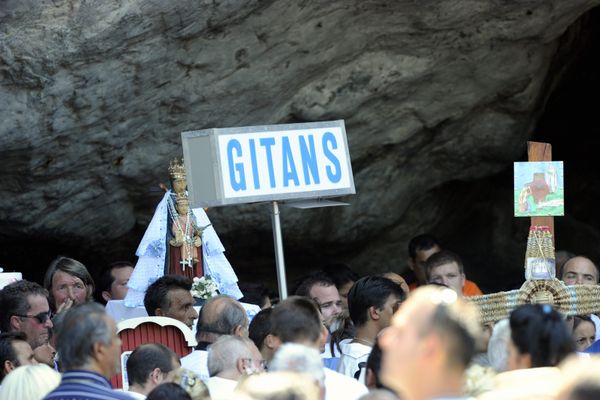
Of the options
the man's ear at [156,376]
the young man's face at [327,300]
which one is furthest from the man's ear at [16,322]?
the young man's face at [327,300]

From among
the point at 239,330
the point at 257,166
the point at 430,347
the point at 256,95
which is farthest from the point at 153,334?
the point at 430,347

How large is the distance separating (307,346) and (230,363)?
0.56 metres

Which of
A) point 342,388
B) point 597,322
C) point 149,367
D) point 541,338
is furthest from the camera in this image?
point 597,322

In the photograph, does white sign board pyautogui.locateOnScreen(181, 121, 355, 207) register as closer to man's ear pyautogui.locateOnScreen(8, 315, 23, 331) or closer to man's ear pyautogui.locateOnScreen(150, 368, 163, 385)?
man's ear pyautogui.locateOnScreen(8, 315, 23, 331)

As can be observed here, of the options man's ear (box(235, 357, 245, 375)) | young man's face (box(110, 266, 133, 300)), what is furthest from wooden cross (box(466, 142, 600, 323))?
young man's face (box(110, 266, 133, 300))

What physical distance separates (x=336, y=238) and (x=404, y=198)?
697mm

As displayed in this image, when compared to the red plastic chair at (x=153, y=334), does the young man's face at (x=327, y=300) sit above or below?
above

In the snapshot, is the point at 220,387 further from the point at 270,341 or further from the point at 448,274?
the point at 448,274

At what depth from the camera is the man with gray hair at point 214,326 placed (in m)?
6.19

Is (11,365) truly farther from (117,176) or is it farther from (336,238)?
(336,238)

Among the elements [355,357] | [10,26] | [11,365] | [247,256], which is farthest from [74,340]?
[247,256]

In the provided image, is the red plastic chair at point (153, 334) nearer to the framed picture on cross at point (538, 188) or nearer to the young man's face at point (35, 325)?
the young man's face at point (35, 325)

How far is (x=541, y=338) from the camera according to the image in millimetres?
4434

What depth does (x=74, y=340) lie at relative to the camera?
4555mm
